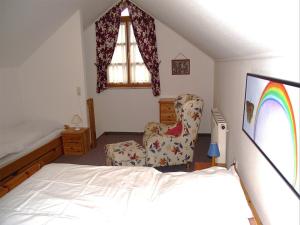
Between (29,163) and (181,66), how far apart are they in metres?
3.21

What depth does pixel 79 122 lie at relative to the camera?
4.38 m

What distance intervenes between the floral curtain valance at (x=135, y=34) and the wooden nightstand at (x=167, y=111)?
40 cm

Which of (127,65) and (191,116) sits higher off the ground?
(127,65)

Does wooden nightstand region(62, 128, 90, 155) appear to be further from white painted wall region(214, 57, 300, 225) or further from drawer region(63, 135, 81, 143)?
white painted wall region(214, 57, 300, 225)

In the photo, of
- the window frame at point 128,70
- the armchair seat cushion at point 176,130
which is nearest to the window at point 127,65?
the window frame at point 128,70

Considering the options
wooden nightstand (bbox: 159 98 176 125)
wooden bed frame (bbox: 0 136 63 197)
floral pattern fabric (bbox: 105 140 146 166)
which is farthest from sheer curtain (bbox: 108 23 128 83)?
floral pattern fabric (bbox: 105 140 146 166)

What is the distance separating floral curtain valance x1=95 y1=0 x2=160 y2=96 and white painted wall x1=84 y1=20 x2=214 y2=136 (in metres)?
0.13

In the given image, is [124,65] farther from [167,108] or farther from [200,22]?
[200,22]

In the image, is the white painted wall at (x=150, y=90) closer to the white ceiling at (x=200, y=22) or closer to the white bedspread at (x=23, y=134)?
the white ceiling at (x=200, y=22)

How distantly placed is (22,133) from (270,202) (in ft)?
11.5

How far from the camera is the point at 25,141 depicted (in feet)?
11.3

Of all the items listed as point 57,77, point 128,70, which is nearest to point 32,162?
point 57,77

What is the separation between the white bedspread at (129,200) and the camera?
1.51m

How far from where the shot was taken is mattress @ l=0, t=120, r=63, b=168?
3193mm
